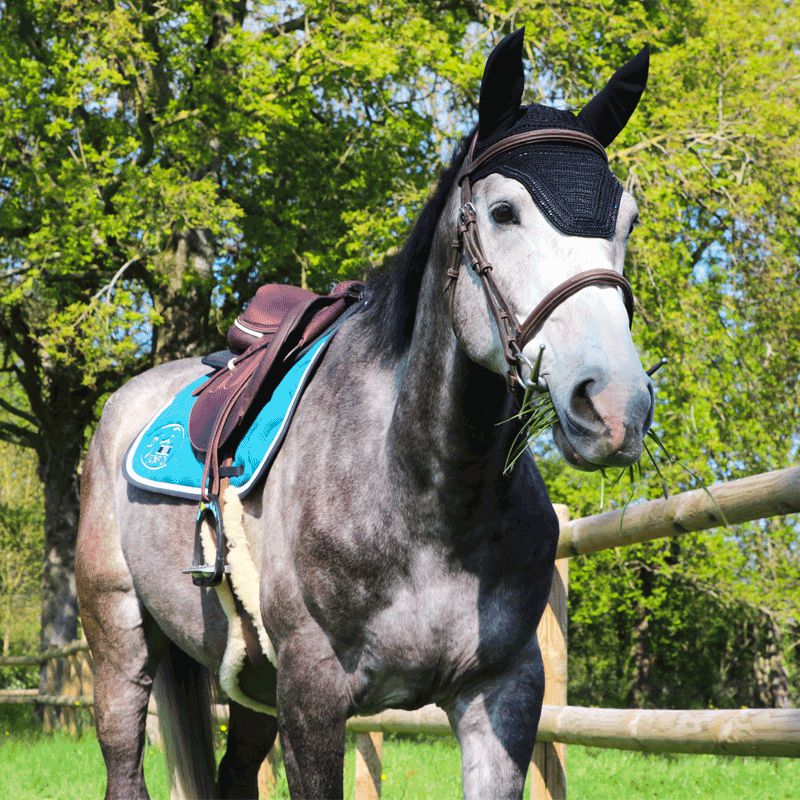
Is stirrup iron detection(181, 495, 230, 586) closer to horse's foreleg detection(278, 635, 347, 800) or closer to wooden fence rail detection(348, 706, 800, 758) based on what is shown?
horse's foreleg detection(278, 635, 347, 800)

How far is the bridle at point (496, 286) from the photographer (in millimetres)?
2346

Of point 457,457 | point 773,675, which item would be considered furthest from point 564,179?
point 773,675

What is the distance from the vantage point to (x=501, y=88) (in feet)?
8.87

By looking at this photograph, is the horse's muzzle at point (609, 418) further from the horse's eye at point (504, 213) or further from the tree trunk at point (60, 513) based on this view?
the tree trunk at point (60, 513)

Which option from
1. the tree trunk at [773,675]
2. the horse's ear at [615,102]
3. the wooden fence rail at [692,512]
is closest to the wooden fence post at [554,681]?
the wooden fence rail at [692,512]

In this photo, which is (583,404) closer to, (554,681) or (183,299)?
(554,681)

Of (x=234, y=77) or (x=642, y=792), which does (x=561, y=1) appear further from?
(x=642, y=792)

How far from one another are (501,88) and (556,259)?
0.55 metres

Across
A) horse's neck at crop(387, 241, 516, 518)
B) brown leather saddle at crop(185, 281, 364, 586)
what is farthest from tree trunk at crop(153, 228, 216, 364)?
horse's neck at crop(387, 241, 516, 518)

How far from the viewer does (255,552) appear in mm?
3281

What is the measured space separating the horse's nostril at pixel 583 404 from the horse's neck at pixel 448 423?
1.73 feet

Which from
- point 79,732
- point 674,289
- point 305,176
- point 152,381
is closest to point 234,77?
point 305,176

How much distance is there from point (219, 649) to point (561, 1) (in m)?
11.9

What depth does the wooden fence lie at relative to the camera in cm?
310
